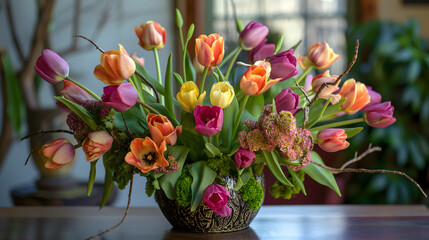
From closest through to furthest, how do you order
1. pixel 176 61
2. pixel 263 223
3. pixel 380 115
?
pixel 380 115, pixel 263 223, pixel 176 61

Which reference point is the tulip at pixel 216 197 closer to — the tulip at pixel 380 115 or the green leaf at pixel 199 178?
the green leaf at pixel 199 178

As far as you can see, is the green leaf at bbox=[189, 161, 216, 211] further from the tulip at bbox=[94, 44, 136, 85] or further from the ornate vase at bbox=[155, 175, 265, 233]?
the tulip at bbox=[94, 44, 136, 85]

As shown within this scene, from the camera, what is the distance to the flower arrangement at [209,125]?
0.63 metres

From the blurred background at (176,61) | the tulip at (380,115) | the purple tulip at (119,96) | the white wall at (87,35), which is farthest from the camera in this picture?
the white wall at (87,35)

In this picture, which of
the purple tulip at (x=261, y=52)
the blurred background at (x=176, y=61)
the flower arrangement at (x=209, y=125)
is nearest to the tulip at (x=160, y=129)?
the flower arrangement at (x=209, y=125)

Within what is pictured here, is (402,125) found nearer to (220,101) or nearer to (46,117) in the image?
(46,117)

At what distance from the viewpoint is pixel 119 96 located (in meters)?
0.60

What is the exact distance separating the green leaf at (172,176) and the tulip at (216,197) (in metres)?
0.06

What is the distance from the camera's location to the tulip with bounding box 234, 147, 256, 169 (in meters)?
0.66

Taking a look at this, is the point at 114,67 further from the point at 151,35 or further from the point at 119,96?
the point at 151,35

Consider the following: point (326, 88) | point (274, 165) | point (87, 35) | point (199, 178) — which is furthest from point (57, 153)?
point (87, 35)

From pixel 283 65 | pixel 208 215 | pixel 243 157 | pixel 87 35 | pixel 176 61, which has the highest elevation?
pixel 283 65

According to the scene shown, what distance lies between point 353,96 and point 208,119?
0.25m

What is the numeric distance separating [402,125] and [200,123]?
2092mm
